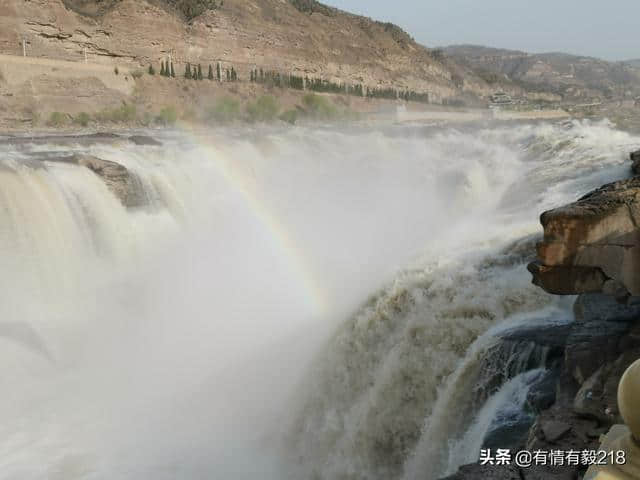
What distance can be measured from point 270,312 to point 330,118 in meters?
30.1

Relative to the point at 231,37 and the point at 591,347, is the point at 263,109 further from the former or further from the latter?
the point at 591,347

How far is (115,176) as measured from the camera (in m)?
11.7

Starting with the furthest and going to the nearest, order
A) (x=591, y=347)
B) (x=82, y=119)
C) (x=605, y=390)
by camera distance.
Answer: (x=82, y=119), (x=591, y=347), (x=605, y=390)

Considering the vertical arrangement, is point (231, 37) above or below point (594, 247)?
above

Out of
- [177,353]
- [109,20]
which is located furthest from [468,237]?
[109,20]

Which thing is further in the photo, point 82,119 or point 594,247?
point 82,119

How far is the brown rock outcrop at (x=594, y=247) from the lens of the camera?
13.0ft

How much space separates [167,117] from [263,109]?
7.27 m

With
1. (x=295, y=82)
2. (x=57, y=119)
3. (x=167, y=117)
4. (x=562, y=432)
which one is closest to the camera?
(x=562, y=432)

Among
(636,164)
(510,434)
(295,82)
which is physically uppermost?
(295,82)

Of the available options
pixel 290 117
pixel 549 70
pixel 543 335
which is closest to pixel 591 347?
pixel 543 335

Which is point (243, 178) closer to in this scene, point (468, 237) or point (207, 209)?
point (207, 209)

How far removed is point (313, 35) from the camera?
4956 centimetres

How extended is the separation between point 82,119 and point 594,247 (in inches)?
1010
